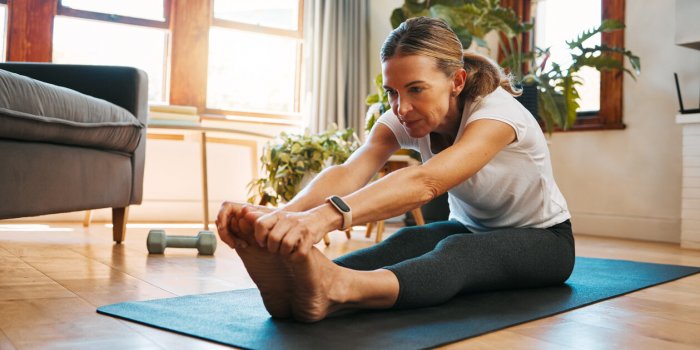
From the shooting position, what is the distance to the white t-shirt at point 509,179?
1.40m

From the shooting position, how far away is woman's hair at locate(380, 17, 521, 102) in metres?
1.33

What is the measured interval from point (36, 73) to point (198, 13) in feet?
6.00

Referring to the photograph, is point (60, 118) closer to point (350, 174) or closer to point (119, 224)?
point (119, 224)

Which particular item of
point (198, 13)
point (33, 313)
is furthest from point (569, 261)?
point (198, 13)

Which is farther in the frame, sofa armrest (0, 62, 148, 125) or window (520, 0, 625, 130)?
window (520, 0, 625, 130)

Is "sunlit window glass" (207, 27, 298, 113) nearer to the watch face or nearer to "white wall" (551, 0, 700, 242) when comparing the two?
"white wall" (551, 0, 700, 242)

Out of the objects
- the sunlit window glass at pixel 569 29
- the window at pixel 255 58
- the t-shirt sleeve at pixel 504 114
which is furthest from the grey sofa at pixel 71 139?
the sunlit window glass at pixel 569 29

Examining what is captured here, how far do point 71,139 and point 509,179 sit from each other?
138 cm

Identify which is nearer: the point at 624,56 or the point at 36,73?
the point at 36,73

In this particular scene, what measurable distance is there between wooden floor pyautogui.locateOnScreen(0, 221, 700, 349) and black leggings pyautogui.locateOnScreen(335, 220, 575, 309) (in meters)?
0.15

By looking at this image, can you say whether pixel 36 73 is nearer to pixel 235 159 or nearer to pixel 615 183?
pixel 235 159

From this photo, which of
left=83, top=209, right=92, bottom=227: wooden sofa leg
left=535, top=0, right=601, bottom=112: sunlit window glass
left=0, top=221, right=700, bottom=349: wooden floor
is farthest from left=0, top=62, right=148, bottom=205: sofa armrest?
left=535, top=0, right=601, bottom=112: sunlit window glass

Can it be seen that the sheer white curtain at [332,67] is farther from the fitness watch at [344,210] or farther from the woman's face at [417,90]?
the fitness watch at [344,210]

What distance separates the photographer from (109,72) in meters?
2.60
